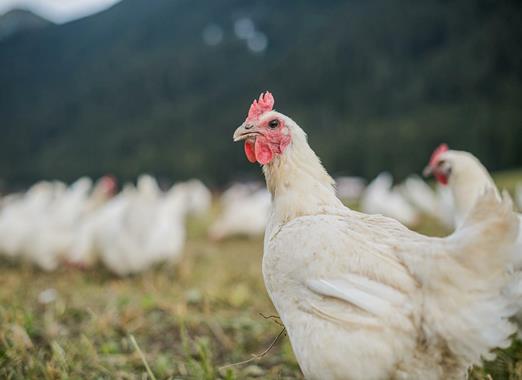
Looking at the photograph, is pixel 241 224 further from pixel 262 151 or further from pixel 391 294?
pixel 391 294

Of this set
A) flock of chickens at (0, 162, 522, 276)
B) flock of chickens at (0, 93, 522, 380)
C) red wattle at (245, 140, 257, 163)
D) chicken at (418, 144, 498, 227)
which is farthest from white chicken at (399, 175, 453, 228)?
red wattle at (245, 140, 257, 163)

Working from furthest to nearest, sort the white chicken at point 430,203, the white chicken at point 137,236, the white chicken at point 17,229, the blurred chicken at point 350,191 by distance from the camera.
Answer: the blurred chicken at point 350,191
the white chicken at point 430,203
the white chicken at point 17,229
the white chicken at point 137,236

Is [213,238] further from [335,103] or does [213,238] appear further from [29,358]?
[335,103]

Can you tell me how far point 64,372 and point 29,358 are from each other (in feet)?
1.18

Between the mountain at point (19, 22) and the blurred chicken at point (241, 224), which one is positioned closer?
the blurred chicken at point (241, 224)

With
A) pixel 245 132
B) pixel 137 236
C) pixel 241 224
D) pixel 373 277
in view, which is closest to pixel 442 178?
pixel 245 132

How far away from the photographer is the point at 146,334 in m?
3.27

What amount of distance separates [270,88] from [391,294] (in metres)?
41.5

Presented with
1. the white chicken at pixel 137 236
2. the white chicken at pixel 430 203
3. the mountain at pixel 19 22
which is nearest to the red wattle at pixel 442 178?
the white chicken at pixel 137 236

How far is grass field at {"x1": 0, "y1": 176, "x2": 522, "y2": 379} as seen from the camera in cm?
257

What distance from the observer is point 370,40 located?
42.4 m

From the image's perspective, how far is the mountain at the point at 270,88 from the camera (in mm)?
27672

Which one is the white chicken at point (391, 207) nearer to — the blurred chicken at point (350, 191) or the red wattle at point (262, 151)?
the blurred chicken at point (350, 191)

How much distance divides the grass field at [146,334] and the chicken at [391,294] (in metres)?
0.80
